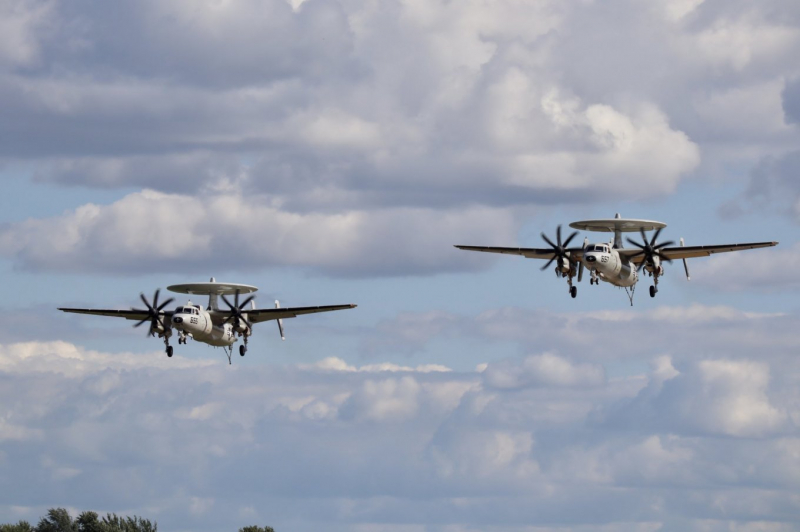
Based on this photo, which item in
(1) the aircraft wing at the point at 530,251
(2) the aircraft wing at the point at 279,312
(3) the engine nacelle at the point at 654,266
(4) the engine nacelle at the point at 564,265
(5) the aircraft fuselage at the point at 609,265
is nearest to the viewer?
(5) the aircraft fuselage at the point at 609,265

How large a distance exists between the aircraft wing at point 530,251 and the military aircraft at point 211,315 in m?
15.0

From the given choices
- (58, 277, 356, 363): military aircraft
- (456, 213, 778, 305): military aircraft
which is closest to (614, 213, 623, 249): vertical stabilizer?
(456, 213, 778, 305): military aircraft

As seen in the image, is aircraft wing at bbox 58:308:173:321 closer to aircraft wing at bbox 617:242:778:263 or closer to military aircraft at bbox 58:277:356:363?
military aircraft at bbox 58:277:356:363

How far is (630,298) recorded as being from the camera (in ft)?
460

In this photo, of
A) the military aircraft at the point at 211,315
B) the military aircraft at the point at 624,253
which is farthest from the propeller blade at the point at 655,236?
the military aircraft at the point at 211,315

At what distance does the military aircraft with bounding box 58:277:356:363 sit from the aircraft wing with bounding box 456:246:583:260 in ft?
49.3

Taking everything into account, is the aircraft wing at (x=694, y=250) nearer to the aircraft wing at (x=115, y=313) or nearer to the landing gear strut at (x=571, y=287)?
the landing gear strut at (x=571, y=287)

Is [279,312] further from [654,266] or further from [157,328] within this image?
[654,266]

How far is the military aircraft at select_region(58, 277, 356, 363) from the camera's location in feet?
483

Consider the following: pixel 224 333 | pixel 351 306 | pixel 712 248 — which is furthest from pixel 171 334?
pixel 712 248

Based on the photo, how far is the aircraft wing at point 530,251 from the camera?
462ft

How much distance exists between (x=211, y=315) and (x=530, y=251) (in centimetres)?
3380

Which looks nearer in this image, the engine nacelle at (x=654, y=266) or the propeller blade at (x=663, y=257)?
the engine nacelle at (x=654, y=266)

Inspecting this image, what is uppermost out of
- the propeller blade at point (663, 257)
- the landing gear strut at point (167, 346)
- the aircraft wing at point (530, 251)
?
the aircraft wing at point (530, 251)
